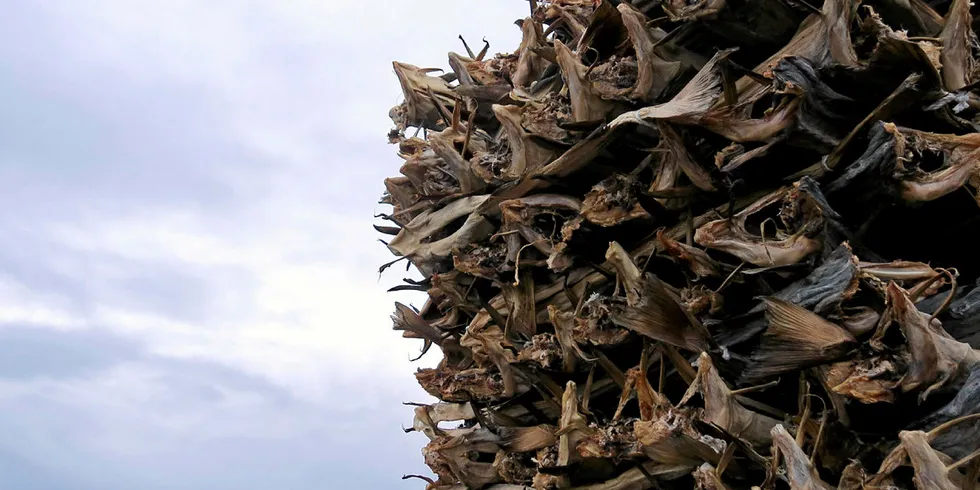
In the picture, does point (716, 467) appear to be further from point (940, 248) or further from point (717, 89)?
point (717, 89)

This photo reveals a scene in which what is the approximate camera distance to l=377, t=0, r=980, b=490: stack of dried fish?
1145 mm

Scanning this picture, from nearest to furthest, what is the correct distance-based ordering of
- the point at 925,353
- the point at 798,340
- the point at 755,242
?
the point at 925,353, the point at 798,340, the point at 755,242

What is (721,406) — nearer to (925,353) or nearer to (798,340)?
(798,340)

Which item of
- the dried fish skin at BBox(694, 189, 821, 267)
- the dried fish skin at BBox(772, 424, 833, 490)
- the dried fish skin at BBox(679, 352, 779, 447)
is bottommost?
the dried fish skin at BBox(772, 424, 833, 490)

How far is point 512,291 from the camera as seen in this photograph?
1.87m

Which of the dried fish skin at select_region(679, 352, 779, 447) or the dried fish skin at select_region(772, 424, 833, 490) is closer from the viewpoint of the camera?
the dried fish skin at select_region(772, 424, 833, 490)

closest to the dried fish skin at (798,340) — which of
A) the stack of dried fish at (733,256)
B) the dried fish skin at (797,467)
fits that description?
the stack of dried fish at (733,256)

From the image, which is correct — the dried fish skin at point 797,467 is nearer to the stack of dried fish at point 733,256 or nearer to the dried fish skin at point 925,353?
the stack of dried fish at point 733,256

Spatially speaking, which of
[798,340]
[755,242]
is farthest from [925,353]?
[755,242]

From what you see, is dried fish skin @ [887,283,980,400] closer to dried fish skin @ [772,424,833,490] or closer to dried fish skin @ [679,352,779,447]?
dried fish skin @ [772,424,833,490]

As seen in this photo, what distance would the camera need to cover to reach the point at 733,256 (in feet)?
4.44

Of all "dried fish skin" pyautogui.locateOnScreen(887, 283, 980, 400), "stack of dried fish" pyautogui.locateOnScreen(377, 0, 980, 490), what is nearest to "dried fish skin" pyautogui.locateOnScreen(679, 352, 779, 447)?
"stack of dried fish" pyautogui.locateOnScreen(377, 0, 980, 490)

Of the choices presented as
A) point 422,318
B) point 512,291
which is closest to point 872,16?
point 512,291

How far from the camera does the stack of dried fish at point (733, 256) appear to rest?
114 centimetres
